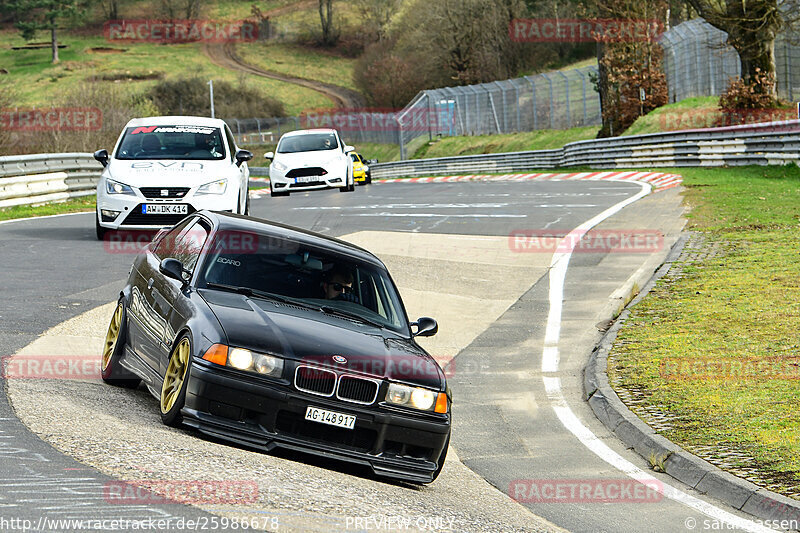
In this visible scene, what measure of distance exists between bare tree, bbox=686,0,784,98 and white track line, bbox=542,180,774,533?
836 inches

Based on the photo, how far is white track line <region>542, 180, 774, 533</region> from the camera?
7.11 metres

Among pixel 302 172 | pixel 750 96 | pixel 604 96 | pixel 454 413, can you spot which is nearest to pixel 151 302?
pixel 454 413

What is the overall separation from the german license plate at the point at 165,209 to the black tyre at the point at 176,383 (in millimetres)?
9370

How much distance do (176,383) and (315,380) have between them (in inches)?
37.4

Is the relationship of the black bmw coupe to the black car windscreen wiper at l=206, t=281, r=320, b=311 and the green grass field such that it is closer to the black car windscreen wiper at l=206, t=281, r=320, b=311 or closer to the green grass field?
the black car windscreen wiper at l=206, t=281, r=320, b=311

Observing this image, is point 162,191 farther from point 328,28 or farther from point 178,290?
point 328,28

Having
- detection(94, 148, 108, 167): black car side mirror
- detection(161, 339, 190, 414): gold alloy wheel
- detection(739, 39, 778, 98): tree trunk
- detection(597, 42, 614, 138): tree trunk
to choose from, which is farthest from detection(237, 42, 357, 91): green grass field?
detection(161, 339, 190, 414): gold alloy wheel

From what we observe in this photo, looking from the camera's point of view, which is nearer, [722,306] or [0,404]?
[0,404]

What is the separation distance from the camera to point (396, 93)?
101812 millimetres

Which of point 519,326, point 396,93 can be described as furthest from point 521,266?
point 396,93

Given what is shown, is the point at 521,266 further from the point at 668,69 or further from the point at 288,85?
the point at 288,85

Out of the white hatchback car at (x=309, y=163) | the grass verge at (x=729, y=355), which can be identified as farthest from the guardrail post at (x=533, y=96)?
the grass verge at (x=729, y=355)

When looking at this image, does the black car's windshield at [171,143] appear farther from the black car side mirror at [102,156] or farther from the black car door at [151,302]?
the black car door at [151,302]

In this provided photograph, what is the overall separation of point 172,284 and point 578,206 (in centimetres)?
1755
